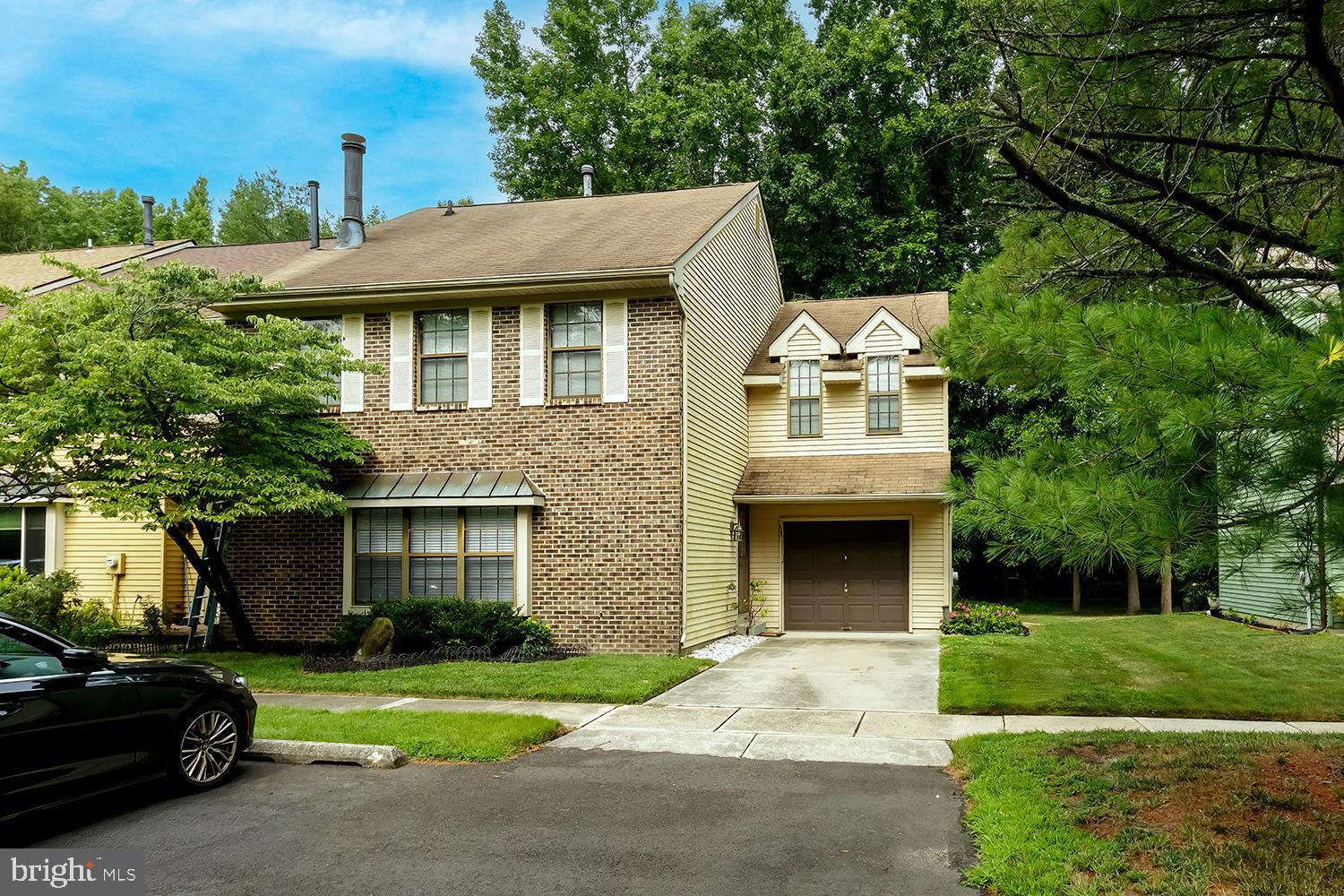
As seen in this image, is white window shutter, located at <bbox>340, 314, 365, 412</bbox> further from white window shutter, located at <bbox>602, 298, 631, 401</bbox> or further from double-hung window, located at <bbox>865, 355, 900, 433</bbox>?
double-hung window, located at <bbox>865, 355, 900, 433</bbox>

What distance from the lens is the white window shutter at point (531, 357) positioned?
582 inches

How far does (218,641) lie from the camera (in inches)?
607

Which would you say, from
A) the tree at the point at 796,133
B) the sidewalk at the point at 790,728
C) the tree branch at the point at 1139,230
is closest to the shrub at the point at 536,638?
the sidewalk at the point at 790,728

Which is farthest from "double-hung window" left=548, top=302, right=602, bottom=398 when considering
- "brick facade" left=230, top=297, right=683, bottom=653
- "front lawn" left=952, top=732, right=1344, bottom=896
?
"front lawn" left=952, top=732, right=1344, bottom=896

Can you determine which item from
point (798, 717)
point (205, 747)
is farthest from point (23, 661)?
point (798, 717)

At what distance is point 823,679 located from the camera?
1234 centimetres

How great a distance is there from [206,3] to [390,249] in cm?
808

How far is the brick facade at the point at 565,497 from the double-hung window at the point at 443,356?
0.33 meters

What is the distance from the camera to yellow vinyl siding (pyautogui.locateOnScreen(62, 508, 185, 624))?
671 inches

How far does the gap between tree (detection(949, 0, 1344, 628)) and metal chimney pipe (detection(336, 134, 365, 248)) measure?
46.3 feet

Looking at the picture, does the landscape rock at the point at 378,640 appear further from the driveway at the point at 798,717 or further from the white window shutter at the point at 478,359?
the driveway at the point at 798,717

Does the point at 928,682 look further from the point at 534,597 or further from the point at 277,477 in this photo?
the point at 277,477

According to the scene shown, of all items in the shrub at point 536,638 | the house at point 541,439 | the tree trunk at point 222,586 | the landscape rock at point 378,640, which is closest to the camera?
the landscape rock at point 378,640

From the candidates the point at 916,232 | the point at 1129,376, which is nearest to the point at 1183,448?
the point at 1129,376
